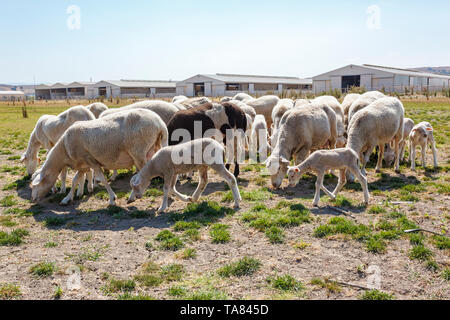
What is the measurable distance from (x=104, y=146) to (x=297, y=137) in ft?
16.0

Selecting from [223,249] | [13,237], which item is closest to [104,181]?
[13,237]

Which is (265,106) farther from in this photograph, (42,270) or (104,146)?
(42,270)

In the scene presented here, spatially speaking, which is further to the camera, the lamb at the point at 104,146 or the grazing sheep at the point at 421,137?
the grazing sheep at the point at 421,137

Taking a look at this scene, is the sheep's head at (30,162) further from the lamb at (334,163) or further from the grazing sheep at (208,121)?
the lamb at (334,163)

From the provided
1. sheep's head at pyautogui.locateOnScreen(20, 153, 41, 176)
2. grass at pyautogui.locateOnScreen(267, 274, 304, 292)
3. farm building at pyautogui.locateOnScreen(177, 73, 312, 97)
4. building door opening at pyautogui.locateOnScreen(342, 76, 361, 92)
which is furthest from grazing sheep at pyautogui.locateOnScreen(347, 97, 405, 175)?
farm building at pyautogui.locateOnScreen(177, 73, 312, 97)

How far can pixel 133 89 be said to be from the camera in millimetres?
82312

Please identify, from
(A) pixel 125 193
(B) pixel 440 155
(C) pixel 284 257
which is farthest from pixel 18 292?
(B) pixel 440 155

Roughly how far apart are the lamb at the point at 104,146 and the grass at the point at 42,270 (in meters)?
3.22

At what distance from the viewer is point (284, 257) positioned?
19.0 feet

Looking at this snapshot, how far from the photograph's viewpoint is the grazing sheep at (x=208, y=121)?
1034cm

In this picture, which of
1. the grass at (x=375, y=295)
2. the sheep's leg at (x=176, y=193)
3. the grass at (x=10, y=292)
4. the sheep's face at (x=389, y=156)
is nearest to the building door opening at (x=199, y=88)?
the sheep's face at (x=389, y=156)
